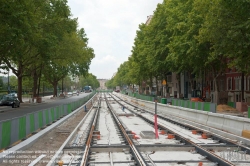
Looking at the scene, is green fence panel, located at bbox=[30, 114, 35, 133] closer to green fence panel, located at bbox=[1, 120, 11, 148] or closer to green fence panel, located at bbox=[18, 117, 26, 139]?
green fence panel, located at bbox=[18, 117, 26, 139]

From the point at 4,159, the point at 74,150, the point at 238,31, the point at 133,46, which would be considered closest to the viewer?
the point at 4,159

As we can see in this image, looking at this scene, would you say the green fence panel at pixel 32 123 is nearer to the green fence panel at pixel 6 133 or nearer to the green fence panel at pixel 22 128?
the green fence panel at pixel 22 128

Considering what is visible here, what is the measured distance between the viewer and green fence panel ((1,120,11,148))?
11750mm

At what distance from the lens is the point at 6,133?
478 inches

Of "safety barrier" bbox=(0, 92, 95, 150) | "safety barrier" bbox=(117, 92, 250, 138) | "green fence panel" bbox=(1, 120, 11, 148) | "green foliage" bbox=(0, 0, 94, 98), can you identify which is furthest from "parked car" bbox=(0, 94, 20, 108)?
"green fence panel" bbox=(1, 120, 11, 148)

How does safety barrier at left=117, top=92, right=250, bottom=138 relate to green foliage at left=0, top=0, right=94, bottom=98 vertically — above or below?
below

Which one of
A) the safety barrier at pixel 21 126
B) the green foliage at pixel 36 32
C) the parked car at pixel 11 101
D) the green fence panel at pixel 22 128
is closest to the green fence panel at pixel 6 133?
the safety barrier at pixel 21 126

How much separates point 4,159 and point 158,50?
44.5 meters

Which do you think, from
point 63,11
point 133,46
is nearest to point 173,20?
point 63,11

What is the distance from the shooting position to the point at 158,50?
2083 inches

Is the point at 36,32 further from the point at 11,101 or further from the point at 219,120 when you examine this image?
the point at 219,120

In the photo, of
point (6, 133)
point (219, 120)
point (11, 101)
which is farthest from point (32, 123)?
point (11, 101)

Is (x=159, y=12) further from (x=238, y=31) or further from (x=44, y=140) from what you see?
(x=44, y=140)

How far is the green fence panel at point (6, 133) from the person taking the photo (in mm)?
11750
